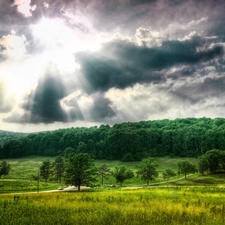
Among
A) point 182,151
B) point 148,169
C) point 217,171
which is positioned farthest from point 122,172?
point 182,151

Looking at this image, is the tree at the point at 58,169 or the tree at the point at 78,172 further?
the tree at the point at 58,169

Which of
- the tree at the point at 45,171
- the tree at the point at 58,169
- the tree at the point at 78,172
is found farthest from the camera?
the tree at the point at 45,171

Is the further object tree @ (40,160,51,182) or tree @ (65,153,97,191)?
tree @ (40,160,51,182)

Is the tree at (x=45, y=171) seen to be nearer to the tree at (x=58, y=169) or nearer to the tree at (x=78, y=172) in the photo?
the tree at (x=58, y=169)

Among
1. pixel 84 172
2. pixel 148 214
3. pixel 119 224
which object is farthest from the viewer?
pixel 84 172

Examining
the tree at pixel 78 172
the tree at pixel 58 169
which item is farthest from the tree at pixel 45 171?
the tree at pixel 78 172

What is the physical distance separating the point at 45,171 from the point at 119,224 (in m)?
101

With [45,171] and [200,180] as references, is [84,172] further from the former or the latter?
[45,171]

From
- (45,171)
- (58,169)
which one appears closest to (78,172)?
(58,169)

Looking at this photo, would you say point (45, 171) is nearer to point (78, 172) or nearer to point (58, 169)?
point (58, 169)

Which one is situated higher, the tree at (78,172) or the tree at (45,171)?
the tree at (78,172)

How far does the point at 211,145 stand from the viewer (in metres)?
192

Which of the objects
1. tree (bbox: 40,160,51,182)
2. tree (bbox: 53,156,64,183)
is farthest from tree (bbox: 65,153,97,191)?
tree (bbox: 40,160,51,182)

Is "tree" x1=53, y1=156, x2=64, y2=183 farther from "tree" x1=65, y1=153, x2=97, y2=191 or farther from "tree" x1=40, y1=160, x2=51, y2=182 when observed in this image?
"tree" x1=65, y1=153, x2=97, y2=191
